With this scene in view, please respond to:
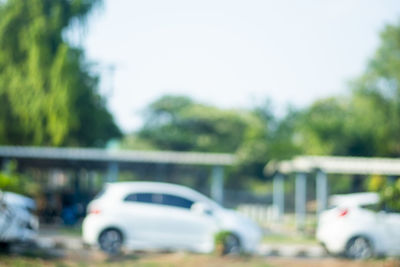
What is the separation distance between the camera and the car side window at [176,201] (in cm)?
1260

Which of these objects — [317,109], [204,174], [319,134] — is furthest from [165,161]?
[317,109]

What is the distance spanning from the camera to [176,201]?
1262cm

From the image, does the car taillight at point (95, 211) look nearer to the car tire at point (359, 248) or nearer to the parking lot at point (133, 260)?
the parking lot at point (133, 260)

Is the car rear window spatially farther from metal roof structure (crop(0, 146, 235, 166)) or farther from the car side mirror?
metal roof structure (crop(0, 146, 235, 166))

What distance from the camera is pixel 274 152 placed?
30.8m

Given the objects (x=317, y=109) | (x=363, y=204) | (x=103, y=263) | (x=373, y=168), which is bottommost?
(x=103, y=263)

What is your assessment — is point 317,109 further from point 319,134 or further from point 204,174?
point 204,174

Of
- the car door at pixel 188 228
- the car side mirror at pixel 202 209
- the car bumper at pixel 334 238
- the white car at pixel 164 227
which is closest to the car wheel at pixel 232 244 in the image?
the white car at pixel 164 227

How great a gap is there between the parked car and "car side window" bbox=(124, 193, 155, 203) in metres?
2.20

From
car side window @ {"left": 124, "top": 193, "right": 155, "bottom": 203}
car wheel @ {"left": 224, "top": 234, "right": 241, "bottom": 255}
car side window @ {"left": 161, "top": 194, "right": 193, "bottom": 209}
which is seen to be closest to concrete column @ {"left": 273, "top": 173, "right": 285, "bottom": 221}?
car wheel @ {"left": 224, "top": 234, "right": 241, "bottom": 255}

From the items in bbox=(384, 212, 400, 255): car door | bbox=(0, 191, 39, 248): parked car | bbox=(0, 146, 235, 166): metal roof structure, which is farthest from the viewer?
bbox=(0, 146, 235, 166): metal roof structure

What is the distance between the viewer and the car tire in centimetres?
1242

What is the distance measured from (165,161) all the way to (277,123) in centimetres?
3264

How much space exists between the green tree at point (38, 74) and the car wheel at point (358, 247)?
55.7 feet
